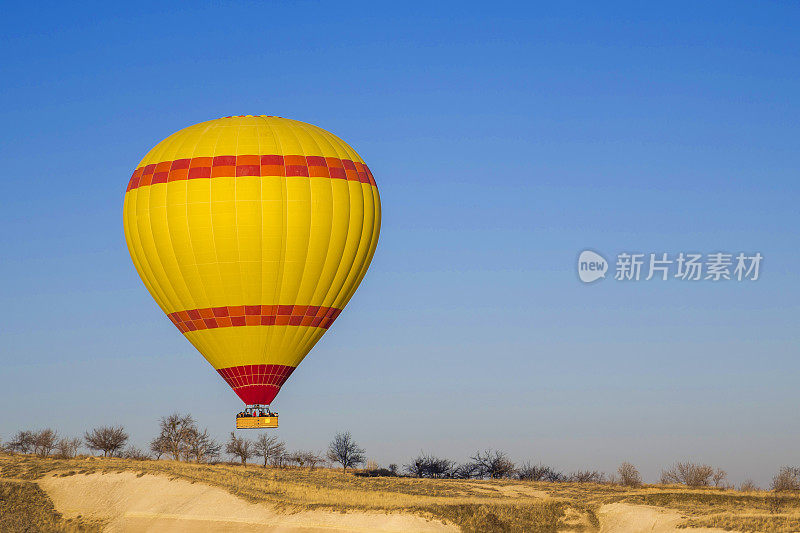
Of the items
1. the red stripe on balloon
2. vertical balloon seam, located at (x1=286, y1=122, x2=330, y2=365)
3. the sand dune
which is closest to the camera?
the sand dune

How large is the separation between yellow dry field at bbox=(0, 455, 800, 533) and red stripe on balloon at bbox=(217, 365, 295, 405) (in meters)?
5.38

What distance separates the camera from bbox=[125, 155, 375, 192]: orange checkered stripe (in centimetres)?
5447

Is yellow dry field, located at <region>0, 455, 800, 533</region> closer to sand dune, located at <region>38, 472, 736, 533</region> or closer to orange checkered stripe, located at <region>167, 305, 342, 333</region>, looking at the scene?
sand dune, located at <region>38, 472, 736, 533</region>

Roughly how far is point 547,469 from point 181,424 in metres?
33.9

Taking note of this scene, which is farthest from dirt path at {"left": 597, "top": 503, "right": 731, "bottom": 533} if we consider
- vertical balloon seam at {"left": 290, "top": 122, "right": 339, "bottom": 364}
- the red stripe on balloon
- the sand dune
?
the red stripe on balloon

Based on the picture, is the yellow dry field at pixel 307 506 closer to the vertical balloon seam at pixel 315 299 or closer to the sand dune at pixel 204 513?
the sand dune at pixel 204 513

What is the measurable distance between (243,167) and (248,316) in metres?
7.98

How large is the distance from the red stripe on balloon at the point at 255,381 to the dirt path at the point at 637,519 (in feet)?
61.3

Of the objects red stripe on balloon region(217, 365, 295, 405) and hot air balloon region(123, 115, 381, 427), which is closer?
hot air balloon region(123, 115, 381, 427)

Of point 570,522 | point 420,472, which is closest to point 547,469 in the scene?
point 420,472

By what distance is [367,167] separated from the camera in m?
59.3

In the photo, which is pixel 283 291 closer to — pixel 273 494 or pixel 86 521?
pixel 273 494

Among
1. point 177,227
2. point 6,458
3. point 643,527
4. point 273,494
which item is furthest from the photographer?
point 6,458

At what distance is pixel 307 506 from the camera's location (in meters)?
52.9
